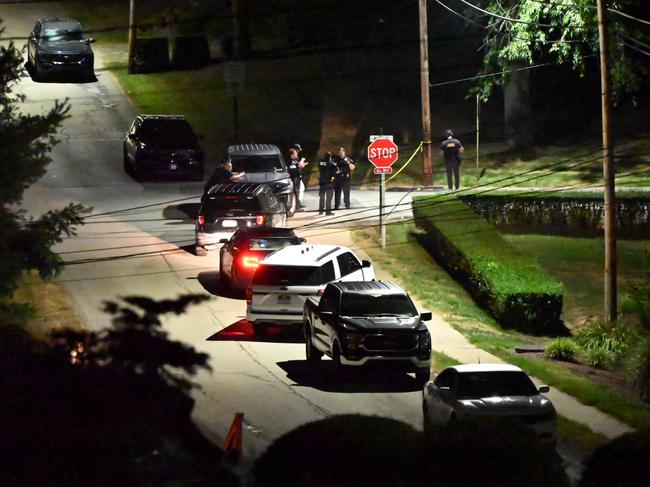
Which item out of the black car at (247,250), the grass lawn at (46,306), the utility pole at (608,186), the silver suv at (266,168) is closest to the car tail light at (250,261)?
the black car at (247,250)

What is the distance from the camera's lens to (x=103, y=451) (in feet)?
39.2

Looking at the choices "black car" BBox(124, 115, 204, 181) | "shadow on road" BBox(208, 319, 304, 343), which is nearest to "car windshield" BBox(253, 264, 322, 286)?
"shadow on road" BBox(208, 319, 304, 343)

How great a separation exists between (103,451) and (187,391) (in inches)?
263

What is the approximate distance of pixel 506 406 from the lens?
54.9ft

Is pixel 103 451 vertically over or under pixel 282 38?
under

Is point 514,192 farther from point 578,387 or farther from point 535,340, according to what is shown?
point 578,387

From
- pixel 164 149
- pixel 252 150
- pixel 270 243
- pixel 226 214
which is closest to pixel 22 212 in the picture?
pixel 270 243

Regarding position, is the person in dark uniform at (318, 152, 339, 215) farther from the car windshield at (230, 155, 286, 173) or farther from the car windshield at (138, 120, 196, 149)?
the car windshield at (138, 120, 196, 149)

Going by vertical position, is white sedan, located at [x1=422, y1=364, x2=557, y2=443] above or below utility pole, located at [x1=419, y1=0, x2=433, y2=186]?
below

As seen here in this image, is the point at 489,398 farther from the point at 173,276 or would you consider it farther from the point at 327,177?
the point at 327,177

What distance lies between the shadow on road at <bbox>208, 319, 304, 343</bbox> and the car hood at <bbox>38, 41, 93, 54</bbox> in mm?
24399

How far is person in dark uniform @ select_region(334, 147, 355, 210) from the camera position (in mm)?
34406

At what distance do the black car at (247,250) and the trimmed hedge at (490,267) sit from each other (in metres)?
4.29

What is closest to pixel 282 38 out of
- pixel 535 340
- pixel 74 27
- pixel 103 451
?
pixel 74 27
